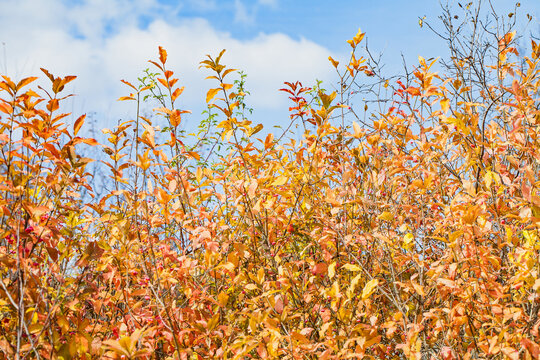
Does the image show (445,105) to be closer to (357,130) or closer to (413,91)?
(413,91)

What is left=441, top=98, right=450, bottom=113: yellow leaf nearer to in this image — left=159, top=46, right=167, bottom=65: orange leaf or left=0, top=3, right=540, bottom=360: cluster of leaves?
left=0, top=3, right=540, bottom=360: cluster of leaves

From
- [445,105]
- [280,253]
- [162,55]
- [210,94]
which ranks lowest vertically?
[280,253]

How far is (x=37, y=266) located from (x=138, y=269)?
2.36 ft

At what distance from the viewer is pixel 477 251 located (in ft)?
6.89

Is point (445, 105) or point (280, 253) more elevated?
point (445, 105)

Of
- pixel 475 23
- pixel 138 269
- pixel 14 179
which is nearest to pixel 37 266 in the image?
pixel 14 179

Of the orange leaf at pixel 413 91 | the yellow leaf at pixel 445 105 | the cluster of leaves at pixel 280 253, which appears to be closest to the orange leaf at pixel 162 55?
the cluster of leaves at pixel 280 253

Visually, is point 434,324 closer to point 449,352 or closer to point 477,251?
point 449,352

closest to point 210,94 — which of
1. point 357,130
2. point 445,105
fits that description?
point 357,130

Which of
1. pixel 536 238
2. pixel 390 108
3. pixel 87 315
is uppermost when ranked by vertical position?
pixel 390 108

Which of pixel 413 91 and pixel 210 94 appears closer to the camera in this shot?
pixel 210 94

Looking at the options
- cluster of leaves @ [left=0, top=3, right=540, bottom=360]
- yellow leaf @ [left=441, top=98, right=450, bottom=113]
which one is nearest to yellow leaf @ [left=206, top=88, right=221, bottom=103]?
cluster of leaves @ [left=0, top=3, right=540, bottom=360]

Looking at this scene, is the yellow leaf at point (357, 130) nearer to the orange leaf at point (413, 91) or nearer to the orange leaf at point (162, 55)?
the orange leaf at point (413, 91)

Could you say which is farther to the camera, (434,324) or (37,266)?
(434,324)
